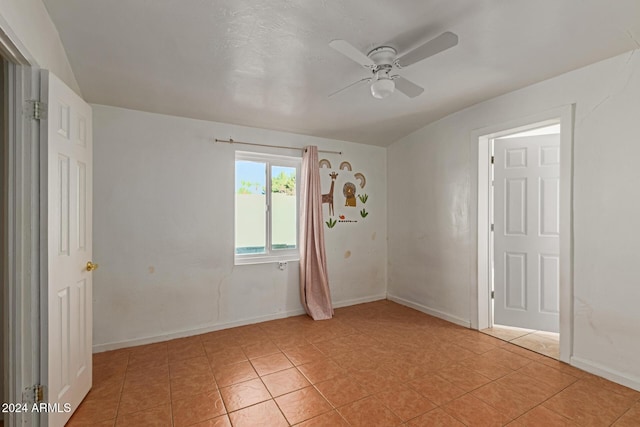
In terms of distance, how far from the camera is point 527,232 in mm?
3223

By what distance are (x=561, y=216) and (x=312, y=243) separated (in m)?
2.48

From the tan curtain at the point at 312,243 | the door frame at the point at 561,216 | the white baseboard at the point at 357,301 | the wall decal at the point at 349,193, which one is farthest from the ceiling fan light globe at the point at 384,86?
the white baseboard at the point at 357,301

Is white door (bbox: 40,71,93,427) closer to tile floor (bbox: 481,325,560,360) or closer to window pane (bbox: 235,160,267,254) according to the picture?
window pane (bbox: 235,160,267,254)

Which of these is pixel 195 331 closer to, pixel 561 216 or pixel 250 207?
pixel 250 207

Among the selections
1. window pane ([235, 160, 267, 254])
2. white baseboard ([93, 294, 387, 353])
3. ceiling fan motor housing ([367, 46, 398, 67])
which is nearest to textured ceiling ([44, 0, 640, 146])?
ceiling fan motor housing ([367, 46, 398, 67])

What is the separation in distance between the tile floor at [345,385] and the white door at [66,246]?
31 centimetres

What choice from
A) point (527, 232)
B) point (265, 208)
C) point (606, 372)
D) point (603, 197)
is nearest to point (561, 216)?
point (603, 197)

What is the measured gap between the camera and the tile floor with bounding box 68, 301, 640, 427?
184 centimetres

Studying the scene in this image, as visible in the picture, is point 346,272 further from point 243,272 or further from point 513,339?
point 513,339

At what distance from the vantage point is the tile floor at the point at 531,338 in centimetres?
275

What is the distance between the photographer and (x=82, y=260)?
201 cm

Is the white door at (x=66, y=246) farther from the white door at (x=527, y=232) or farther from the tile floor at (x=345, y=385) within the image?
the white door at (x=527, y=232)

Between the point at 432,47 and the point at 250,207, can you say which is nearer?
the point at 432,47

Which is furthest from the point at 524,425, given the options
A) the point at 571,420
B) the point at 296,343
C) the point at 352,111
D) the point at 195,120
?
the point at 195,120
